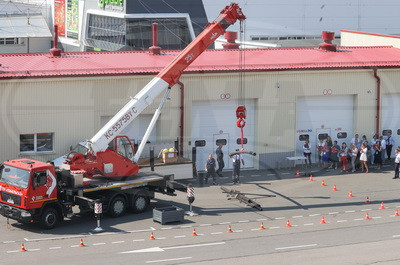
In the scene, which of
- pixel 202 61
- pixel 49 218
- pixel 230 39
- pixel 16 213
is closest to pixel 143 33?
pixel 230 39

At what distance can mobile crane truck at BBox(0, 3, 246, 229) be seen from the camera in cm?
2609

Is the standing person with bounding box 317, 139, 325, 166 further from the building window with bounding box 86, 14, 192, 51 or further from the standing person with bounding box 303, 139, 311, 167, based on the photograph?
the building window with bounding box 86, 14, 192, 51

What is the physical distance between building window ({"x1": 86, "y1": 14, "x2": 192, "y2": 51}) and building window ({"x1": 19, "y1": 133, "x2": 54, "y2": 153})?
26.1 meters

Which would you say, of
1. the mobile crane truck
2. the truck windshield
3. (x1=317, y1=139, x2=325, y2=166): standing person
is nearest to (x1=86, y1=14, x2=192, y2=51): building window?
(x1=317, y1=139, x2=325, y2=166): standing person

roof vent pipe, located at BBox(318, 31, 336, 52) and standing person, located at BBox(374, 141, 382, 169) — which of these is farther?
roof vent pipe, located at BBox(318, 31, 336, 52)

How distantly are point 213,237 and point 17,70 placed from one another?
13.0 m

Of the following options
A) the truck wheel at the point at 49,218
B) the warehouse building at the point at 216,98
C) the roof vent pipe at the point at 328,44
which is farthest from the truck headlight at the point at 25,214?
the roof vent pipe at the point at 328,44

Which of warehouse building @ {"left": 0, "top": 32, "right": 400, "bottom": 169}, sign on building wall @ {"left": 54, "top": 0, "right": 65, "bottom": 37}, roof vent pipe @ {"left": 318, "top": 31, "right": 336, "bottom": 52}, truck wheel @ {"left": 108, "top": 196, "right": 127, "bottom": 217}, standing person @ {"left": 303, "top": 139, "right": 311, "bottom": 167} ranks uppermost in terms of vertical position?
sign on building wall @ {"left": 54, "top": 0, "right": 65, "bottom": 37}

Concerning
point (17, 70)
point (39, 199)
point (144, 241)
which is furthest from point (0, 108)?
point (144, 241)

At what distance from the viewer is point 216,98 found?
3666 centimetres

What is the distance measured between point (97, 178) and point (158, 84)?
4.22 m

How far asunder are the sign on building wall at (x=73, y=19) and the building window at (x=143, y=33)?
214 inches

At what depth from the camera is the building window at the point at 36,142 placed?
3334cm

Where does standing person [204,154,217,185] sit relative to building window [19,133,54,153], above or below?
below
